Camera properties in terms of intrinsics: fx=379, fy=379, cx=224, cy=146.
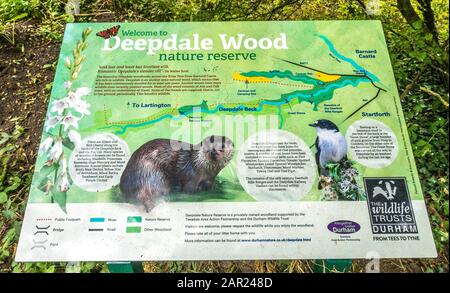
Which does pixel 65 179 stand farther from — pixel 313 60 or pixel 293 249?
pixel 313 60

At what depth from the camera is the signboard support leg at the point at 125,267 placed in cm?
153

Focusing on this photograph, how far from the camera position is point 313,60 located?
190 cm

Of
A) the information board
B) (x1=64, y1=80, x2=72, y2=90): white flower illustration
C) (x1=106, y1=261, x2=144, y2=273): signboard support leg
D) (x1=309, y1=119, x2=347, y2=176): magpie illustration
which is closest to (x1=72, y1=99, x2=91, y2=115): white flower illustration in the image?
the information board

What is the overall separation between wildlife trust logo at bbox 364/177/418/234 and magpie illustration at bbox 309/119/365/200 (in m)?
0.06

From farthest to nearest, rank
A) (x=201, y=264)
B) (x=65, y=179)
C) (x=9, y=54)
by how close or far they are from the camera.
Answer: (x=9, y=54)
(x=201, y=264)
(x=65, y=179)

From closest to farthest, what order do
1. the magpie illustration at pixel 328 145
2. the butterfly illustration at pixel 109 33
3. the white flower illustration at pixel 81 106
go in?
the magpie illustration at pixel 328 145
the white flower illustration at pixel 81 106
the butterfly illustration at pixel 109 33

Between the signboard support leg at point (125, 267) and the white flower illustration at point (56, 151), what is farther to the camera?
the white flower illustration at point (56, 151)

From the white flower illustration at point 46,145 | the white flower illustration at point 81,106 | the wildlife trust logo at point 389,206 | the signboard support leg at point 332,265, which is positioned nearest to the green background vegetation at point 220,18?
the signboard support leg at point 332,265

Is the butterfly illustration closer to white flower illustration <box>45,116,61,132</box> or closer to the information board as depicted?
the information board

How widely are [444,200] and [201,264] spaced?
122cm

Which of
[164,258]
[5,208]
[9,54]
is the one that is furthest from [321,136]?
[9,54]

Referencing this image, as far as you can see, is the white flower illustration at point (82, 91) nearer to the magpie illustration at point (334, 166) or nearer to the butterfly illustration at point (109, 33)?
the butterfly illustration at point (109, 33)

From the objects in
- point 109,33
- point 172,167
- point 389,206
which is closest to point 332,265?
point 389,206

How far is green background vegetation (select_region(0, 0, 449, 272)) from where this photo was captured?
1.80 m
